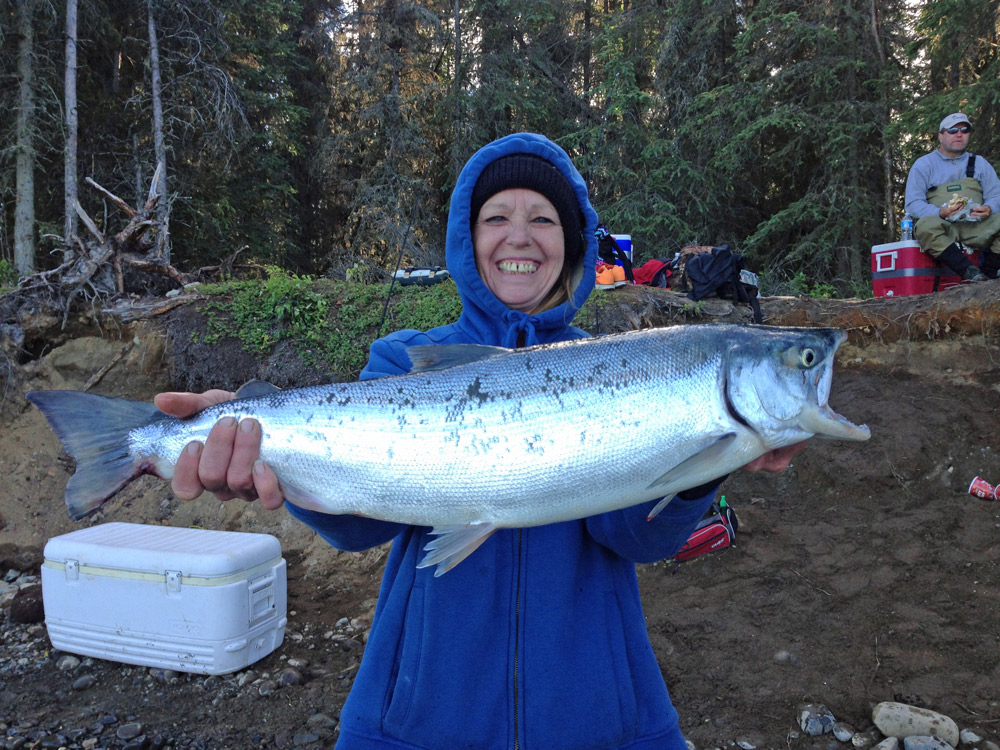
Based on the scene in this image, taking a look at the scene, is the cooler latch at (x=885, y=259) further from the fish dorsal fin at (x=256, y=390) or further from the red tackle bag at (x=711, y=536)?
the fish dorsal fin at (x=256, y=390)

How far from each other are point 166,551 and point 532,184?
468 centimetres

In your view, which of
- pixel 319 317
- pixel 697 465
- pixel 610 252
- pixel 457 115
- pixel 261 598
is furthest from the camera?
pixel 457 115

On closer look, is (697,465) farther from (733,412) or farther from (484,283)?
(484,283)

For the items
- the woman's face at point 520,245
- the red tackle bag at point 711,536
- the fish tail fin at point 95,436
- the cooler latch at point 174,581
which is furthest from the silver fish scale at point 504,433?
the red tackle bag at point 711,536

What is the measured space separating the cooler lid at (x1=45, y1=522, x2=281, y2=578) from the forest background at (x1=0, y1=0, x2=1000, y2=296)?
7979 millimetres

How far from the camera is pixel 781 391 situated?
224 centimetres

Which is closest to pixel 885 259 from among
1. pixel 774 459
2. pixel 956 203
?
pixel 956 203

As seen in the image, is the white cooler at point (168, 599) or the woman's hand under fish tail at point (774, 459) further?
the white cooler at point (168, 599)

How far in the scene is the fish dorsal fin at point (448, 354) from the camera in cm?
243

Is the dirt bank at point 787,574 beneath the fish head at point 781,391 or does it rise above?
beneath

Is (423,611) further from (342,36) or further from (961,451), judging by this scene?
(342,36)

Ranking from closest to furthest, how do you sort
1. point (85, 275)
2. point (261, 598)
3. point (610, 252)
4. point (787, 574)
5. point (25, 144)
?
point (261, 598), point (787, 574), point (85, 275), point (610, 252), point (25, 144)

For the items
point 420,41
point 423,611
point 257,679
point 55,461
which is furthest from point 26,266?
→ point 423,611

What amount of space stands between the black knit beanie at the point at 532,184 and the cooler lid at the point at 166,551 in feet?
13.3
